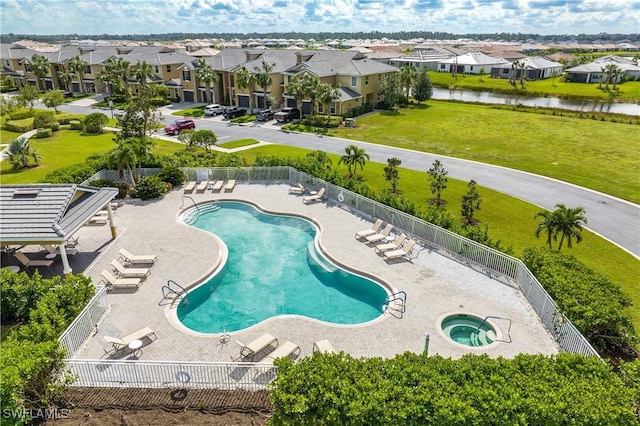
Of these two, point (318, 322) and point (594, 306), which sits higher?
point (594, 306)

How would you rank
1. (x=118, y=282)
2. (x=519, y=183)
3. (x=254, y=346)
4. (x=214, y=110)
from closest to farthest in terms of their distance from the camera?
(x=254, y=346)
(x=118, y=282)
(x=519, y=183)
(x=214, y=110)

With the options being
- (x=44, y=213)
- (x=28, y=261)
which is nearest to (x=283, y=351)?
(x=44, y=213)

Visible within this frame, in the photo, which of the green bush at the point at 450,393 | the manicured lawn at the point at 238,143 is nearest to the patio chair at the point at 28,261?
Result: the green bush at the point at 450,393

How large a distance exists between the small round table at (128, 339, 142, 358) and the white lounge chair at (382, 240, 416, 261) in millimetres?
11636

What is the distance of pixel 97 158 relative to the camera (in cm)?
3134

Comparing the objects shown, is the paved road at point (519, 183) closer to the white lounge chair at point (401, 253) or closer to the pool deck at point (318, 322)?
the pool deck at point (318, 322)

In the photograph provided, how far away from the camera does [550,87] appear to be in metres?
90.1

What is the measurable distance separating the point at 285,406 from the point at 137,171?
2442 cm

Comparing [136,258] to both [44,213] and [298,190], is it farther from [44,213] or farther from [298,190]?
[298,190]

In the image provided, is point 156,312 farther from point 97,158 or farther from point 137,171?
point 97,158

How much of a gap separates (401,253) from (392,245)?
0.83 m

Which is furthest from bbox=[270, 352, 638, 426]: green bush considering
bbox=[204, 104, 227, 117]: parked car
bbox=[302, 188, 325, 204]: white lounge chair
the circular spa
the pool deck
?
bbox=[204, 104, 227, 117]: parked car

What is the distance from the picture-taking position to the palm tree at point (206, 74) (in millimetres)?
61062

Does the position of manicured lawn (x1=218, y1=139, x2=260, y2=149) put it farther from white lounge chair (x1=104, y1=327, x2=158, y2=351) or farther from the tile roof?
white lounge chair (x1=104, y1=327, x2=158, y2=351)
